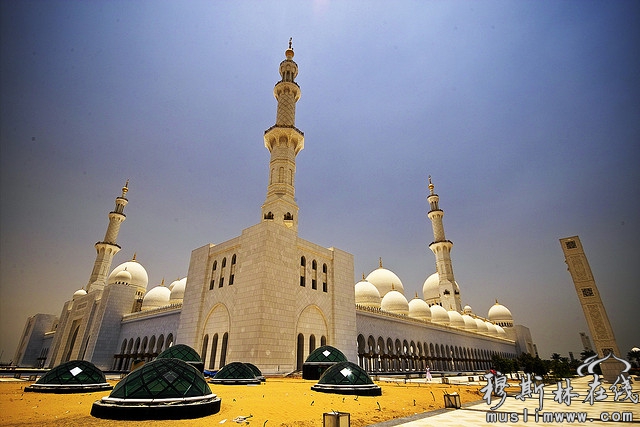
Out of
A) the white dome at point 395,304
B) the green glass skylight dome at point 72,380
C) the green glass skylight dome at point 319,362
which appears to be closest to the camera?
the green glass skylight dome at point 72,380

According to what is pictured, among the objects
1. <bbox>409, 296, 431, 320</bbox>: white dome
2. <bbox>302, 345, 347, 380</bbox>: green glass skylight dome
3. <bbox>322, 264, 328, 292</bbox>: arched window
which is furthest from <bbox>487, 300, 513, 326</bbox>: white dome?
<bbox>302, 345, 347, 380</bbox>: green glass skylight dome

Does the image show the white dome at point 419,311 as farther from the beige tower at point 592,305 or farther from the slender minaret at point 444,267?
the beige tower at point 592,305

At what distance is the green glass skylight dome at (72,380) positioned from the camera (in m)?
11.2

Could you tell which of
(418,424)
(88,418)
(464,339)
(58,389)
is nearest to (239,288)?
(58,389)

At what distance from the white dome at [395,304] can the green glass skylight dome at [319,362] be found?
19.2 m

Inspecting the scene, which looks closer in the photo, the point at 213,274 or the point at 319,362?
the point at 319,362

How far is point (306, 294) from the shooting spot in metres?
21.7

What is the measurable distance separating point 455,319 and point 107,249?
43.1m

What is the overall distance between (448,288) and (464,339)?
652 centimetres

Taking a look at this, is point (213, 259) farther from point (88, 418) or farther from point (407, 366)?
point (407, 366)

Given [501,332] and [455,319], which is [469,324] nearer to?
[455,319]

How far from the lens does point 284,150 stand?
2741cm

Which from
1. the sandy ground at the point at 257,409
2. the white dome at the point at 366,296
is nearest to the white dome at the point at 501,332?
A: the white dome at the point at 366,296

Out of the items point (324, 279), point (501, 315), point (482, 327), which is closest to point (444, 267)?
point (482, 327)
